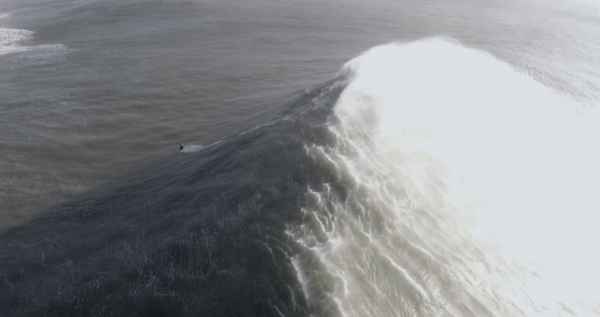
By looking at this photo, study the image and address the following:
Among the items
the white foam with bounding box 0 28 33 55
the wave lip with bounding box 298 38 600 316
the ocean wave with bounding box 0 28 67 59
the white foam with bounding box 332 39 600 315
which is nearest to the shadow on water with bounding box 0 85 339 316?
the wave lip with bounding box 298 38 600 316

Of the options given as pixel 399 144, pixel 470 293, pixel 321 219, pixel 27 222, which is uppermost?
pixel 399 144

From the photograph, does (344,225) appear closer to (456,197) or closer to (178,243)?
(456,197)

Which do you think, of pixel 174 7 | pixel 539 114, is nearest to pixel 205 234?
pixel 539 114

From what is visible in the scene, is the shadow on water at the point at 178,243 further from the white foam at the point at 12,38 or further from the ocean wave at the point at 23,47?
the white foam at the point at 12,38

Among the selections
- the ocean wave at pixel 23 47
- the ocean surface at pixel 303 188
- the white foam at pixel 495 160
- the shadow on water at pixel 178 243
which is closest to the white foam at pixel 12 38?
the ocean wave at pixel 23 47

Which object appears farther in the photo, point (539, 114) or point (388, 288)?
point (539, 114)

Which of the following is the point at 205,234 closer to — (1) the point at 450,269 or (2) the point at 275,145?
(2) the point at 275,145
